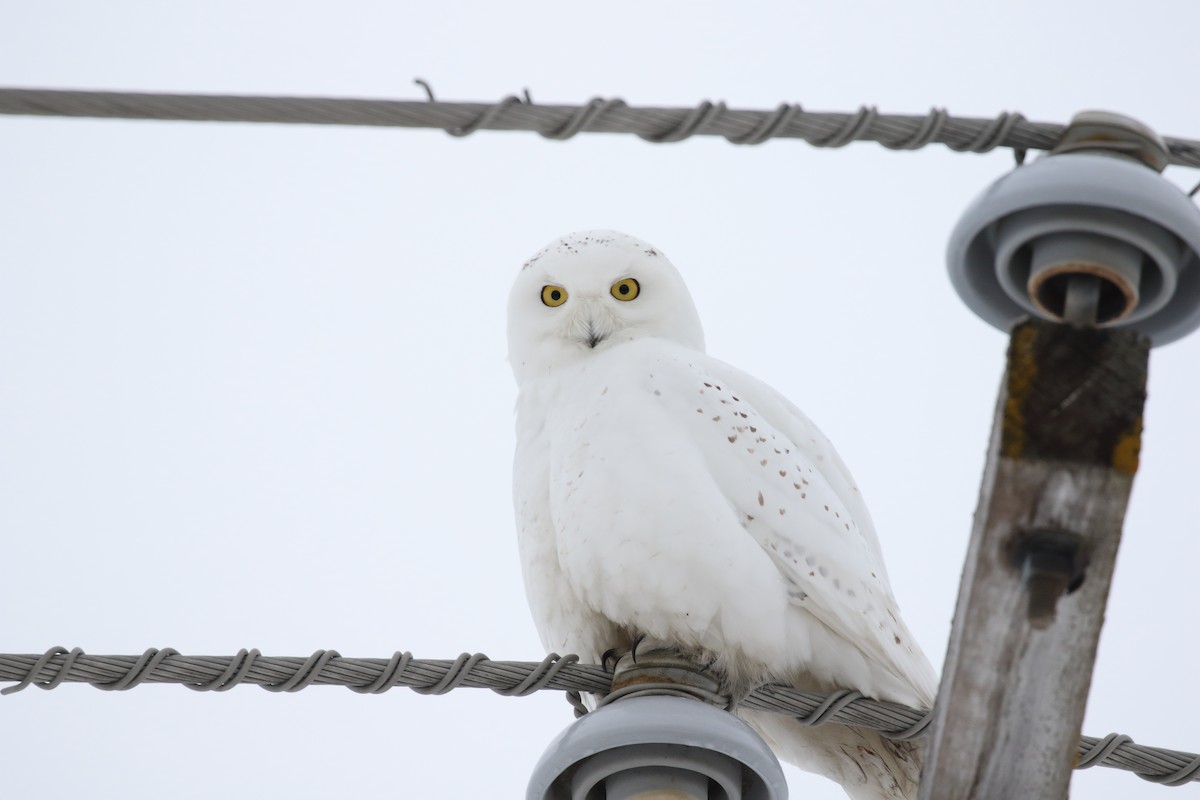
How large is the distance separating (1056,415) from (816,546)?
1922mm

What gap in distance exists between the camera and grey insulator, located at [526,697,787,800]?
2412 millimetres

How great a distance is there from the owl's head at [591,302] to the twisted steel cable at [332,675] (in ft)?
4.68

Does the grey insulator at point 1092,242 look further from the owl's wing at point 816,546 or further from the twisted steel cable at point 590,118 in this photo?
the owl's wing at point 816,546

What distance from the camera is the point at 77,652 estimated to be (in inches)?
98.4

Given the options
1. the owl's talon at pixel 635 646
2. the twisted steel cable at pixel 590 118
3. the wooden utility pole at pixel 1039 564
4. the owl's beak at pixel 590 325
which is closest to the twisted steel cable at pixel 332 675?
the owl's talon at pixel 635 646

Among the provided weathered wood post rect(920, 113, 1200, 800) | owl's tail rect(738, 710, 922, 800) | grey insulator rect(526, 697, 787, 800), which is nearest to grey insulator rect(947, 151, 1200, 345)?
weathered wood post rect(920, 113, 1200, 800)

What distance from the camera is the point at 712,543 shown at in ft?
11.1

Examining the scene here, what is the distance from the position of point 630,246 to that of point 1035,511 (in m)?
2.71

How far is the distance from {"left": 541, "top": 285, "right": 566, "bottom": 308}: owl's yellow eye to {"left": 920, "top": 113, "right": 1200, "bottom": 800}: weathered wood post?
2.43 metres

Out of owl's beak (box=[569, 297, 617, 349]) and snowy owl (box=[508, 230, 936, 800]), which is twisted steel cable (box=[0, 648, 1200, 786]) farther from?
owl's beak (box=[569, 297, 617, 349])

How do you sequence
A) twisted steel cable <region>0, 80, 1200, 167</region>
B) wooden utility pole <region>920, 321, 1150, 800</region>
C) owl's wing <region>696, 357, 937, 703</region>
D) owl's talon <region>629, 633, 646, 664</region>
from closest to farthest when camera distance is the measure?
wooden utility pole <region>920, 321, 1150, 800</region> → twisted steel cable <region>0, 80, 1200, 167</region> → owl's talon <region>629, 633, 646, 664</region> → owl's wing <region>696, 357, 937, 703</region>

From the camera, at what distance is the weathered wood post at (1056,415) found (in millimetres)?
1674

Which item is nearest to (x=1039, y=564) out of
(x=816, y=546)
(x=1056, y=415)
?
(x=1056, y=415)

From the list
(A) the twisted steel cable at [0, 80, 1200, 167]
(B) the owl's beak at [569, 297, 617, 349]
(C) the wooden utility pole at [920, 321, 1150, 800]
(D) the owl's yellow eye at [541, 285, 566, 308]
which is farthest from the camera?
(D) the owl's yellow eye at [541, 285, 566, 308]
